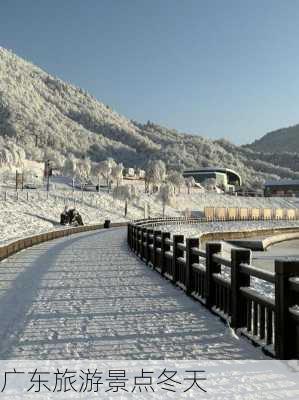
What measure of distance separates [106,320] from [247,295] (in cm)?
266

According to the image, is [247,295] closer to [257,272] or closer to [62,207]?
[257,272]

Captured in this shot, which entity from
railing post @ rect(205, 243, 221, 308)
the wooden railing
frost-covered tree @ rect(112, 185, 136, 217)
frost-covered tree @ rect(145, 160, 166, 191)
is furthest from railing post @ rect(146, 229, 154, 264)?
frost-covered tree @ rect(145, 160, 166, 191)

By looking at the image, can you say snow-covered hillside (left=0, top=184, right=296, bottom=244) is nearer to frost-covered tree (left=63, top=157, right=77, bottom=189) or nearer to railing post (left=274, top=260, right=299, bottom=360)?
frost-covered tree (left=63, top=157, right=77, bottom=189)

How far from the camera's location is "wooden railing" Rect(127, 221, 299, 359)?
666 cm

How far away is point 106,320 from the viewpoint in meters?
9.51

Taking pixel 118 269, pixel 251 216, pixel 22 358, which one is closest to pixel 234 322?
pixel 22 358

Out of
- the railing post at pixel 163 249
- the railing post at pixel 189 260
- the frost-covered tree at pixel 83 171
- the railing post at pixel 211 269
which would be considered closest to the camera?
the railing post at pixel 211 269

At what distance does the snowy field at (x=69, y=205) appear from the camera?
65988 mm

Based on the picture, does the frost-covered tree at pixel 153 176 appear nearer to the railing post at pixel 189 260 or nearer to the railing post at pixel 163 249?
the railing post at pixel 163 249

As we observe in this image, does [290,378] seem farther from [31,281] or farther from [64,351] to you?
[31,281]

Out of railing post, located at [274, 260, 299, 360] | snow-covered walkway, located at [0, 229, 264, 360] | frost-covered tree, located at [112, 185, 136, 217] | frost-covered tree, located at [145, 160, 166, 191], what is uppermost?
frost-covered tree, located at [145, 160, 166, 191]

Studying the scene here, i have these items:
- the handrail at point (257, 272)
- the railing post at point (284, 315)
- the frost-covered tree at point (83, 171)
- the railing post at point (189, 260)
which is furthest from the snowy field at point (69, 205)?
the railing post at point (284, 315)

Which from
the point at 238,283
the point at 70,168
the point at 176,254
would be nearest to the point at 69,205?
the point at 70,168

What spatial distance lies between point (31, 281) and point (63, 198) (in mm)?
88770
